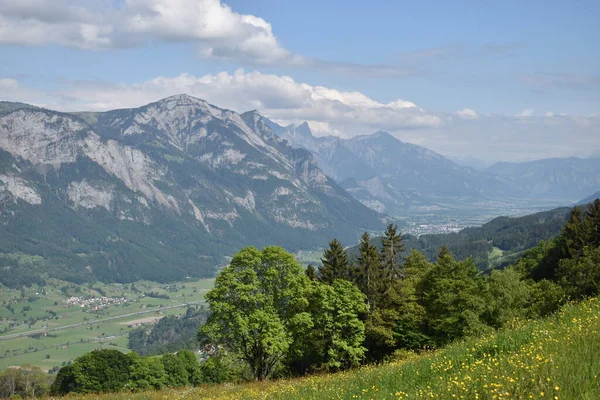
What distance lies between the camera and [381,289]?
2173 inches

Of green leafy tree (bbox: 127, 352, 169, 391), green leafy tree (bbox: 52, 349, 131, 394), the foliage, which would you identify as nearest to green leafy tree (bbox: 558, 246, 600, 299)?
green leafy tree (bbox: 127, 352, 169, 391)

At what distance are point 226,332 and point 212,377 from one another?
192ft

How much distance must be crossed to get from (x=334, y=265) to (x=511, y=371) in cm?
5430

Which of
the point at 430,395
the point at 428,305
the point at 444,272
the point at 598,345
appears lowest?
the point at 428,305

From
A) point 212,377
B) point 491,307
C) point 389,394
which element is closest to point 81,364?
point 212,377

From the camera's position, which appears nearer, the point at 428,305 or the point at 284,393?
the point at 284,393

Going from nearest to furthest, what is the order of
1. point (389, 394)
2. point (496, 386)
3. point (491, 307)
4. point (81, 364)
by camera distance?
point (496, 386)
point (389, 394)
point (491, 307)
point (81, 364)

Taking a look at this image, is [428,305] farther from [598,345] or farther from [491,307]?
[598,345]

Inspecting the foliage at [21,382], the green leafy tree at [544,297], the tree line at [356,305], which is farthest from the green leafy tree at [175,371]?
the green leafy tree at [544,297]

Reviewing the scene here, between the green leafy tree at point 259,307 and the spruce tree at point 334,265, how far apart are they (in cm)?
2039

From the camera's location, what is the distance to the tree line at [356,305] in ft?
132

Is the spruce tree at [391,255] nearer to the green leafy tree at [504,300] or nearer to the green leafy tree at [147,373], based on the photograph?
the green leafy tree at [504,300]

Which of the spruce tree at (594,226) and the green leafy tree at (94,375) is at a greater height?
the spruce tree at (594,226)

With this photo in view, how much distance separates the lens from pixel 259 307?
1634 inches
